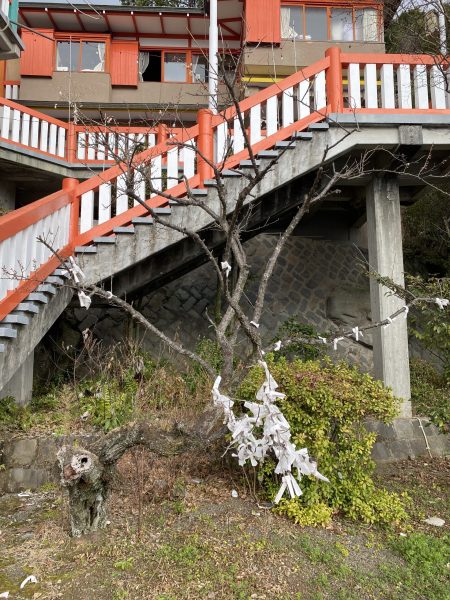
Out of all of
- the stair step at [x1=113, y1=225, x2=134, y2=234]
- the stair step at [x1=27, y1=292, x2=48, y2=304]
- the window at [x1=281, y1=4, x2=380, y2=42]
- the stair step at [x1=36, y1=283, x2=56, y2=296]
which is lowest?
the stair step at [x1=27, y1=292, x2=48, y2=304]

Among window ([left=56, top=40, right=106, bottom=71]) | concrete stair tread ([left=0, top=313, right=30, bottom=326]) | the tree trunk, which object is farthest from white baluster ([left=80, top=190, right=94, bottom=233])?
window ([left=56, top=40, right=106, bottom=71])

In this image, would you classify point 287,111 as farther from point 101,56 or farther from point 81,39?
point 81,39

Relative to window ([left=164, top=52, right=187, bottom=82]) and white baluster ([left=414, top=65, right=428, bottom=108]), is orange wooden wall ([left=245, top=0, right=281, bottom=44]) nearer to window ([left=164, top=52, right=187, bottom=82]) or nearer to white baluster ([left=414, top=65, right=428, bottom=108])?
window ([left=164, top=52, right=187, bottom=82])

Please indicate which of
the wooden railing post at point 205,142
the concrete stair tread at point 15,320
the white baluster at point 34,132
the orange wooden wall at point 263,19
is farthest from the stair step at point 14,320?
the orange wooden wall at point 263,19

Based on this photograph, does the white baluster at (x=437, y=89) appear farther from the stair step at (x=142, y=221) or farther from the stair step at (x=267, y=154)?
the stair step at (x=142, y=221)

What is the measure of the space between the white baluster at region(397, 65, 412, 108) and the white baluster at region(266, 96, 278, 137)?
5.30 ft

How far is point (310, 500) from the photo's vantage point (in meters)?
3.59

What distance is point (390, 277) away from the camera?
596cm

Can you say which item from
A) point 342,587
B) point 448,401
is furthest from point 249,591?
point 448,401

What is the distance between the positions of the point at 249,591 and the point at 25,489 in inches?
125

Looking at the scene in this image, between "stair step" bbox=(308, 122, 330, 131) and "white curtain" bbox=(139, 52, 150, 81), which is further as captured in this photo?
"white curtain" bbox=(139, 52, 150, 81)

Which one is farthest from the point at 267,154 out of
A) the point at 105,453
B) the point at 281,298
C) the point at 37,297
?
the point at 281,298

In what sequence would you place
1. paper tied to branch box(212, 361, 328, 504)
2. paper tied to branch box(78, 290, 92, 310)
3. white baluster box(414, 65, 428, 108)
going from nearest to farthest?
paper tied to branch box(212, 361, 328, 504)
paper tied to branch box(78, 290, 92, 310)
white baluster box(414, 65, 428, 108)

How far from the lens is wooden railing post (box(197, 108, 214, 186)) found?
17.6 feet
